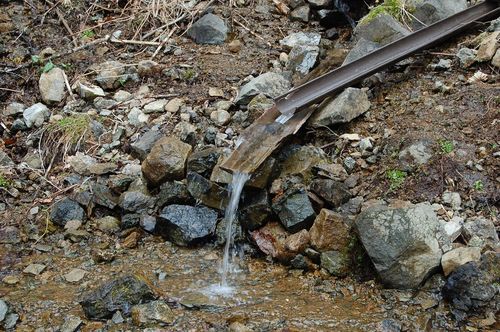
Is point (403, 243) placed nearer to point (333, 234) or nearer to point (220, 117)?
point (333, 234)

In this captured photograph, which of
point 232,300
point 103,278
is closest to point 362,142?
point 232,300

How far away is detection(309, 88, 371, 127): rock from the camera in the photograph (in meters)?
4.47

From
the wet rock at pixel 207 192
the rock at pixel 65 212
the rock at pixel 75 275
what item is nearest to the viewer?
the rock at pixel 75 275

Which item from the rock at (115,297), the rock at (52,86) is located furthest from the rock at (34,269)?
the rock at (52,86)

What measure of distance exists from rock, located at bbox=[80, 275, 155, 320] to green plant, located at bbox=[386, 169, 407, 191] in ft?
6.22

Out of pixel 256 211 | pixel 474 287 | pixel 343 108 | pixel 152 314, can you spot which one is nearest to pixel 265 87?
pixel 343 108

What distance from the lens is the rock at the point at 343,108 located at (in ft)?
14.7

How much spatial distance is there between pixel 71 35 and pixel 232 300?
3.97 metres

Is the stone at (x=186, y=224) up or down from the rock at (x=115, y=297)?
down

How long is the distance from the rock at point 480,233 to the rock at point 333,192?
2.85 feet

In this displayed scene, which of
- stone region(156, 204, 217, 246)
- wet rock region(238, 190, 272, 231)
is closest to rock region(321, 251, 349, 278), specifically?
wet rock region(238, 190, 272, 231)

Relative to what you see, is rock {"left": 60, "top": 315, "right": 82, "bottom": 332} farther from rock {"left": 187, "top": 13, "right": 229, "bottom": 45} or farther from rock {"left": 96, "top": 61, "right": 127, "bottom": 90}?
rock {"left": 187, "top": 13, "right": 229, "bottom": 45}

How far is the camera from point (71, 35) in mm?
6297

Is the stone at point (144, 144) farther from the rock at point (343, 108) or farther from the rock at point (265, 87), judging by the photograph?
the rock at point (343, 108)
